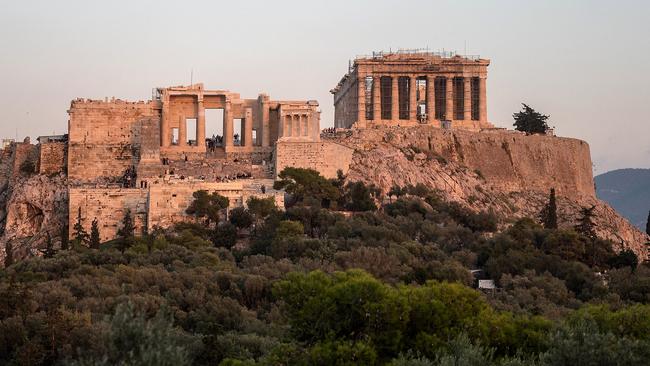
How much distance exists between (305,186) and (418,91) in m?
16.5

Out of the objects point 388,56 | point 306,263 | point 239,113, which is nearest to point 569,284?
point 306,263

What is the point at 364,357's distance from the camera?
28.2 metres

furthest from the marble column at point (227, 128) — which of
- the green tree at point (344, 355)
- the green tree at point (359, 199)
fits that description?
the green tree at point (344, 355)

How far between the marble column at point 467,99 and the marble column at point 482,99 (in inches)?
20.9

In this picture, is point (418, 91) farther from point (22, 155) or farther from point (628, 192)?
point (628, 192)

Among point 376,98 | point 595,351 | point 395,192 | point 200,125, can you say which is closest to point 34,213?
point 200,125

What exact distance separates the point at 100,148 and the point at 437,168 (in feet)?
51.3

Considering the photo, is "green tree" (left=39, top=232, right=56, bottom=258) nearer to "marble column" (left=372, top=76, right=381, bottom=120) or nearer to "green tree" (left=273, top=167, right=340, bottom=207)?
"green tree" (left=273, top=167, right=340, bottom=207)

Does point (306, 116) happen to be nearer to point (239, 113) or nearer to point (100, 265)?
point (239, 113)

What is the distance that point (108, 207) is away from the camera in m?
54.0

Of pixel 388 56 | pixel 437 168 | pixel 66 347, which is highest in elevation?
pixel 388 56

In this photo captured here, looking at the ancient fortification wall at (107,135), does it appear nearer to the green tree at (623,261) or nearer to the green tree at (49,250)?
the green tree at (49,250)

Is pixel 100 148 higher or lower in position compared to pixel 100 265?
higher

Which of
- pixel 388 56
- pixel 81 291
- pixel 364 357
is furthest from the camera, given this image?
pixel 388 56
